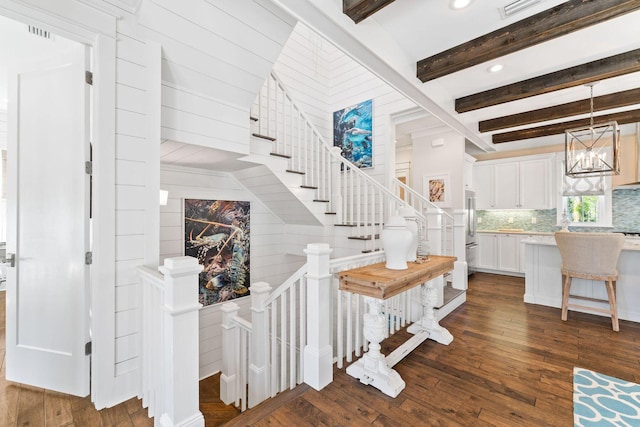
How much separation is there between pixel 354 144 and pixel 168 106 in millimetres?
3565

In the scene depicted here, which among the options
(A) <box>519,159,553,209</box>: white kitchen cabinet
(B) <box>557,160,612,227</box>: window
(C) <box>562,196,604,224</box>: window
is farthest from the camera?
(A) <box>519,159,553,209</box>: white kitchen cabinet

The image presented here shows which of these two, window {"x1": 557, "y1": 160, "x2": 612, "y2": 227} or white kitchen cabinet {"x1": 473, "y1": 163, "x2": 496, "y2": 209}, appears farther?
white kitchen cabinet {"x1": 473, "y1": 163, "x2": 496, "y2": 209}

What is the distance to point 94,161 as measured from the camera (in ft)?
5.90

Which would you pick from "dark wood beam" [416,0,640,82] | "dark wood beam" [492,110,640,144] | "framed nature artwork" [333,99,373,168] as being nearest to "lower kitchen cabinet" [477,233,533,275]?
"dark wood beam" [492,110,640,144]

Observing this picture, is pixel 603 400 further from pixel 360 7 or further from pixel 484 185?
pixel 484 185

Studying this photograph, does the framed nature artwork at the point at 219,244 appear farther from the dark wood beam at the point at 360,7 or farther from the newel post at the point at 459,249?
the newel post at the point at 459,249

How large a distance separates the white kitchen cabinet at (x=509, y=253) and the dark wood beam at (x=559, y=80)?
340 centimetres

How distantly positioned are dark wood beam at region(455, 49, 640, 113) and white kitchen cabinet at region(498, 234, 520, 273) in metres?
3.40

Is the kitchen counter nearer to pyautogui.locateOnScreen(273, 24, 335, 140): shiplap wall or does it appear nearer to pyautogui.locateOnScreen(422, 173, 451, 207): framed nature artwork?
pyautogui.locateOnScreen(422, 173, 451, 207): framed nature artwork

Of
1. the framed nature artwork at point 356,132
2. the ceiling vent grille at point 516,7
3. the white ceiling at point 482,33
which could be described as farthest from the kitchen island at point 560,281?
the ceiling vent grille at point 516,7

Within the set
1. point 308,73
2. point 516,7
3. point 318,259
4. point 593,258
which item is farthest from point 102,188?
point 593,258

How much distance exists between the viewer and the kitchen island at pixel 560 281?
11.2 ft

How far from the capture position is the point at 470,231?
5.68 m

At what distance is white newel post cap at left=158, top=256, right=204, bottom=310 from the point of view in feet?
4.52
